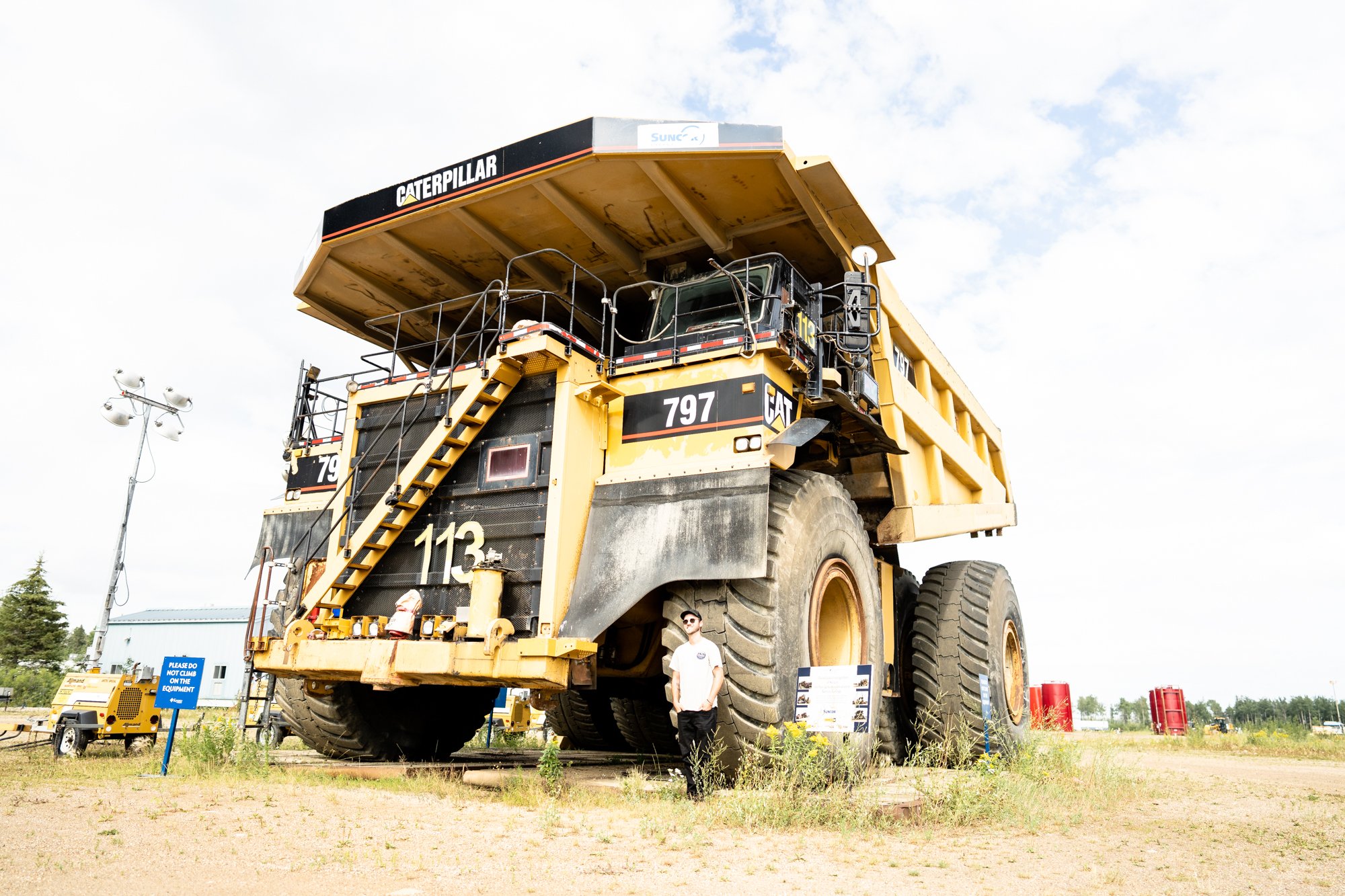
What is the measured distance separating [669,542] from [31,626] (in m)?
43.9

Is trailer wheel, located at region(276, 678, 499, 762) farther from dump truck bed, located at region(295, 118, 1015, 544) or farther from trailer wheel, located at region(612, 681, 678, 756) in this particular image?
dump truck bed, located at region(295, 118, 1015, 544)

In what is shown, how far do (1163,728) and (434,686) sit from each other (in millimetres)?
19607

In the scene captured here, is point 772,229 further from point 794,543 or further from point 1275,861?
point 1275,861

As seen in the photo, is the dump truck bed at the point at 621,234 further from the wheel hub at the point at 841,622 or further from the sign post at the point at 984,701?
the wheel hub at the point at 841,622

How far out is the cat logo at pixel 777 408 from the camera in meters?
6.46

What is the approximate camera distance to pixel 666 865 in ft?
13.1

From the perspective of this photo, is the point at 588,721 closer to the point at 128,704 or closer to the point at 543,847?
the point at 128,704

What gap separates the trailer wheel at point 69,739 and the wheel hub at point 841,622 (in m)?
7.90

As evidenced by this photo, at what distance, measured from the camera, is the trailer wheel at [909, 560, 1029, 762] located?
351 inches

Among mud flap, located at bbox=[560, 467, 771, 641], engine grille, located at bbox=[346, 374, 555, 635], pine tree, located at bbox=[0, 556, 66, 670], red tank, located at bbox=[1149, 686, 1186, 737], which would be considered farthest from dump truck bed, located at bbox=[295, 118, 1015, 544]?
pine tree, located at bbox=[0, 556, 66, 670]

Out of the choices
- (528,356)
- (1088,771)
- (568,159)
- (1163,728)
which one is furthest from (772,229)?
(1163,728)

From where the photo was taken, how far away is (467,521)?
6.98 m

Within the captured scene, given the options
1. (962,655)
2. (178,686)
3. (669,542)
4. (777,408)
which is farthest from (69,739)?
(962,655)

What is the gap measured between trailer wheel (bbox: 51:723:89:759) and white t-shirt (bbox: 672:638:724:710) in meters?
7.50
